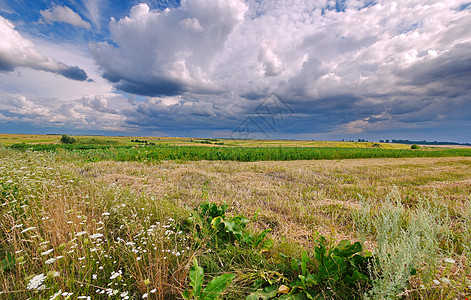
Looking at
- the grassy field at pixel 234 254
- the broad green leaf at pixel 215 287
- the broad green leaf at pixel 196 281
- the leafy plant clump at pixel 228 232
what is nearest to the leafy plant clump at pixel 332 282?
the grassy field at pixel 234 254

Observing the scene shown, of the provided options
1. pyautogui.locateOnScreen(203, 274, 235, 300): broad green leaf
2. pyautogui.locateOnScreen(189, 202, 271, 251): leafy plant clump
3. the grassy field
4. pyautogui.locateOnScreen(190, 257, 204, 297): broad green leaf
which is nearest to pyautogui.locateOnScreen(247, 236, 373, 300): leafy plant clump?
the grassy field

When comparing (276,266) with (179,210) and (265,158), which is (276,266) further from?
(265,158)

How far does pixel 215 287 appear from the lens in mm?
1771

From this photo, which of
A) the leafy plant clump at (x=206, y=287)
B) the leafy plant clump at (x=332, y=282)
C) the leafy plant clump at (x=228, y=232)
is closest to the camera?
the leafy plant clump at (x=206, y=287)

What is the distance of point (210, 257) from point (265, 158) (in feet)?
64.1

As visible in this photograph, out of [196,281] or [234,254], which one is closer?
[196,281]

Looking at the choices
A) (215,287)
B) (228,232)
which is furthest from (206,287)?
(228,232)

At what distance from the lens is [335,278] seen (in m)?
1.90

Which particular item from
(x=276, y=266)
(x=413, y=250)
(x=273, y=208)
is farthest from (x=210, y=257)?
(x=273, y=208)

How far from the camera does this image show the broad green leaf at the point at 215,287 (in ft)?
5.63

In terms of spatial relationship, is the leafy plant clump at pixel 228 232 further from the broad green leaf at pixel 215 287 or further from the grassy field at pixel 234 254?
the broad green leaf at pixel 215 287

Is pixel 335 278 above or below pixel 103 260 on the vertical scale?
above

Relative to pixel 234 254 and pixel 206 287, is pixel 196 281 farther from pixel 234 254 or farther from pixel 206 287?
pixel 234 254

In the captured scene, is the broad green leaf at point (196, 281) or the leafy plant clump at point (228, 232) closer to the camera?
the broad green leaf at point (196, 281)
